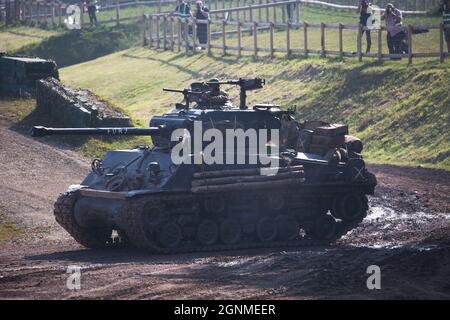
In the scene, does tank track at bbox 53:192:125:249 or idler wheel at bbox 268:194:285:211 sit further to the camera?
idler wheel at bbox 268:194:285:211

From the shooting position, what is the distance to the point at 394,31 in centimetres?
3522

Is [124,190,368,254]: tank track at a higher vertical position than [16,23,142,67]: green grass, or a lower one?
lower

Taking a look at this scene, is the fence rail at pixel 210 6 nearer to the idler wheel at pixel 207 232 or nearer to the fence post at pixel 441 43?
the fence post at pixel 441 43

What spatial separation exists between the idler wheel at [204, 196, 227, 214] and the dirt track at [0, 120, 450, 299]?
0.86 meters

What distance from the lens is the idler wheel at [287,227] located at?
22.2 meters

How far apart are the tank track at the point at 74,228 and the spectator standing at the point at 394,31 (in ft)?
51.8

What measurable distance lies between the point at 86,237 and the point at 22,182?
6257mm

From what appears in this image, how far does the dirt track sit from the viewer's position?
54.7ft

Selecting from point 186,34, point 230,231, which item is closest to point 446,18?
point 186,34

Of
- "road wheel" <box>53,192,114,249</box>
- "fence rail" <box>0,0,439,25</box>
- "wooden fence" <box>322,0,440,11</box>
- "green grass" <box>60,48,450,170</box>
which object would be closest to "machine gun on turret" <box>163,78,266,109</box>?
"road wheel" <box>53,192,114,249</box>

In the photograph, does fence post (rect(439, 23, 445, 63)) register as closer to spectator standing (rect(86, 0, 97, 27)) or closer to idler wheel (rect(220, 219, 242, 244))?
idler wheel (rect(220, 219, 242, 244))

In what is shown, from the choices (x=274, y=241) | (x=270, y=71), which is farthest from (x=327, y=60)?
(x=274, y=241)

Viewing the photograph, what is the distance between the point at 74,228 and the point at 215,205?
2.62m
